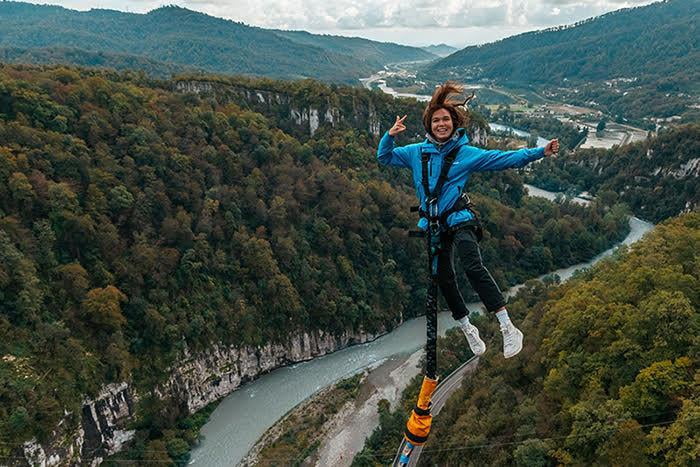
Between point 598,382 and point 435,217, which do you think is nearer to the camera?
point 435,217

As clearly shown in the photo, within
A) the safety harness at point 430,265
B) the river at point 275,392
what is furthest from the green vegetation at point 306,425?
the safety harness at point 430,265

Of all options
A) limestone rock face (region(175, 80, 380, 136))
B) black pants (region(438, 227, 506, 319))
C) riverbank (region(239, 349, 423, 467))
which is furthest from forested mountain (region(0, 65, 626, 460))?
black pants (region(438, 227, 506, 319))

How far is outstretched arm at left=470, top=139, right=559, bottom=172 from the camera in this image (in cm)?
446

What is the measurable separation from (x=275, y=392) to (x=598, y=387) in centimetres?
2144

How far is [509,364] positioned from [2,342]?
24547mm

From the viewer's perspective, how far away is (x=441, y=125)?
4.80m

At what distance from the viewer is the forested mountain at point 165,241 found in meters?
26.5

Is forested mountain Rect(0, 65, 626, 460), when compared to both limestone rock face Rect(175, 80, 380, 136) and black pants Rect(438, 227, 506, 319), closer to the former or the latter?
→ limestone rock face Rect(175, 80, 380, 136)

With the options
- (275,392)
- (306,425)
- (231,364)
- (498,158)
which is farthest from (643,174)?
(498,158)

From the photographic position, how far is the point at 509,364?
24.4 meters

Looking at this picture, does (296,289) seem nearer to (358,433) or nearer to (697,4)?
(358,433)

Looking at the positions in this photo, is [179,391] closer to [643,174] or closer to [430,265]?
[430,265]

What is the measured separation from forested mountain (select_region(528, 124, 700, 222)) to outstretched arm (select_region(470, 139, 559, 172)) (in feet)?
205

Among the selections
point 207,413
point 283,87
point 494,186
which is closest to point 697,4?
point 494,186
